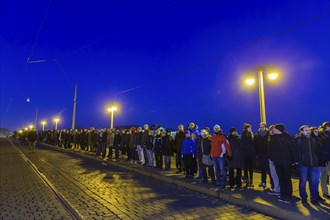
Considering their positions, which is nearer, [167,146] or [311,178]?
[311,178]

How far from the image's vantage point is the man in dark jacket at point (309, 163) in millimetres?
6926

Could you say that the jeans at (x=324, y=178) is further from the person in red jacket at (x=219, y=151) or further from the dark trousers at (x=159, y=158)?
the dark trousers at (x=159, y=158)

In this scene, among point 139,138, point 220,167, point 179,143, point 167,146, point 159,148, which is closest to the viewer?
point 220,167

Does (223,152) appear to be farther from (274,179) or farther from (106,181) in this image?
(106,181)

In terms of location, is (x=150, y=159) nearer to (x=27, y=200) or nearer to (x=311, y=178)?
(x=27, y=200)

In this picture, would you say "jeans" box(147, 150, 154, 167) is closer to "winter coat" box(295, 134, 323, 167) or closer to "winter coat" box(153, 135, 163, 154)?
"winter coat" box(153, 135, 163, 154)

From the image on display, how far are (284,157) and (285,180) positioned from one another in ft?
1.95

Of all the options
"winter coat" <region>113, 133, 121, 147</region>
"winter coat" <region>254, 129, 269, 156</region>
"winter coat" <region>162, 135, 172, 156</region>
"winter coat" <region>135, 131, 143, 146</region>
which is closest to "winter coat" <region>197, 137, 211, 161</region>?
"winter coat" <region>254, 129, 269, 156</region>

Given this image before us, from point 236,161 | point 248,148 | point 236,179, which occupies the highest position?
point 248,148

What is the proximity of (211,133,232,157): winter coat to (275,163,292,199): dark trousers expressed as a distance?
5.64ft

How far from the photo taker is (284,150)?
7.16m

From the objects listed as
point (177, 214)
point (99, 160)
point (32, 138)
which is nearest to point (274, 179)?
point (177, 214)

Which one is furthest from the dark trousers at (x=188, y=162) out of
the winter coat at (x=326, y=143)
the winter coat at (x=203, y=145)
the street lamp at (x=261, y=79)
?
the winter coat at (x=326, y=143)

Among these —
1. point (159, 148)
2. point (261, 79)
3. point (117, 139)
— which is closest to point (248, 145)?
point (261, 79)
